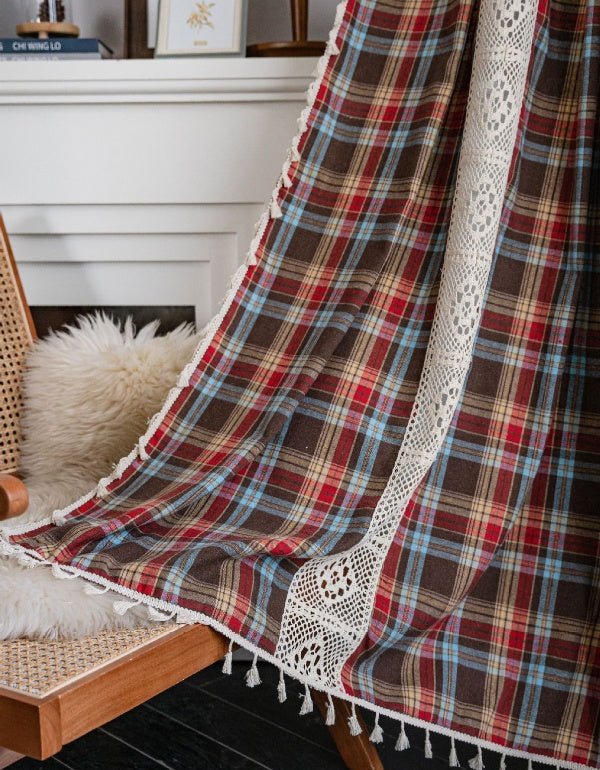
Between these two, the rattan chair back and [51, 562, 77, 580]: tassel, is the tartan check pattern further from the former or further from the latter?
the rattan chair back

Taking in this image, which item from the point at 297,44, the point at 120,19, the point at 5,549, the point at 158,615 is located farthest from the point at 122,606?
the point at 120,19

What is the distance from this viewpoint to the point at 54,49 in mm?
1374

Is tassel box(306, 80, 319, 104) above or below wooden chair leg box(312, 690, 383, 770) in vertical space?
above

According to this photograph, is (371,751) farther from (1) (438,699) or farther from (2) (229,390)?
(2) (229,390)

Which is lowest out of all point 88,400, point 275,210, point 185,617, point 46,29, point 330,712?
point 330,712

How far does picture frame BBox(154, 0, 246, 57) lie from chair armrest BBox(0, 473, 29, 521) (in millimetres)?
908

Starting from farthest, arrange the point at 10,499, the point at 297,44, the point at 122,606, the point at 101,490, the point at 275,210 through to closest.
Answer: the point at 297,44 < the point at 275,210 < the point at 101,490 < the point at 122,606 < the point at 10,499

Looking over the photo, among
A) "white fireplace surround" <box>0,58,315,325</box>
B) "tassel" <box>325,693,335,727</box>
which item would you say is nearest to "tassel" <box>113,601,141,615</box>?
"tassel" <box>325,693,335,727</box>

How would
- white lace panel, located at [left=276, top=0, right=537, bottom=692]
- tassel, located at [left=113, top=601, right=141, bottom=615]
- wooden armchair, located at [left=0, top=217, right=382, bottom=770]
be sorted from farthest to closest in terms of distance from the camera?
white lace panel, located at [left=276, top=0, right=537, bottom=692] < tassel, located at [left=113, top=601, right=141, bottom=615] < wooden armchair, located at [left=0, top=217, right=382, bottom=770]

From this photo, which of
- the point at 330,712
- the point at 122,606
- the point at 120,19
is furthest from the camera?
the point at 120,19

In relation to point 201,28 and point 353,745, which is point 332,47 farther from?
Result: point 353,745

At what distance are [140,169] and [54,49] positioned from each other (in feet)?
0.79

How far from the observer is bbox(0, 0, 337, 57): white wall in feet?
4.88

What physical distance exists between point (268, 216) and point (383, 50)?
31cm
